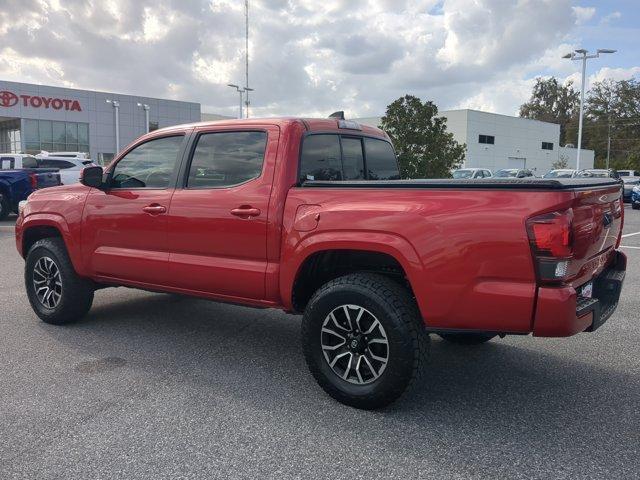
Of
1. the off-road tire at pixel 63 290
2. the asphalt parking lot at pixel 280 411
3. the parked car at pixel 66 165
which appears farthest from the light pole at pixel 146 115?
the asphalt parking lot at pixel 280 411

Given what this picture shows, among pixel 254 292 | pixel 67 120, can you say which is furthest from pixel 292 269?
pixel 67 120

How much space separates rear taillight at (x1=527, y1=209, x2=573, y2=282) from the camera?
2861 millimetres

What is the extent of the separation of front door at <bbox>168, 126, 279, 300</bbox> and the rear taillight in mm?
1761

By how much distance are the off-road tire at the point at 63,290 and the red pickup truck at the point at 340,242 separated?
0.05 feet

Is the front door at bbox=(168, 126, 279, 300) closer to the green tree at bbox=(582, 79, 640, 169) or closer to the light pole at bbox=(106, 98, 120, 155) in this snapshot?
the light pole at bbox=(106, 98, 120, 155)

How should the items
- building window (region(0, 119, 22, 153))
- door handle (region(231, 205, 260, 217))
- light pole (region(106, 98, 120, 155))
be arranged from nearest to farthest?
door handle (region(231, 205, 260, 217)) → building window (region(0, 119, 22, 153)) → light pole (region(106, 98, 120, 155))

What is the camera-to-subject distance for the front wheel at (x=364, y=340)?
3.30 m

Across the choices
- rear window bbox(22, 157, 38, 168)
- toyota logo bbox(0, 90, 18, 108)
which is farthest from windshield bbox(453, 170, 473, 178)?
toyota logo bbox(0, 90, 18, 108)

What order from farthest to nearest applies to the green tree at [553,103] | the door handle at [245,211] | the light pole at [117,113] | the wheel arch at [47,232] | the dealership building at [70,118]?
the green tree at [553,103] → the light pole at [117,113] → the dealership building at [70,118] → the wheel arch at [47,232] → the door handle at [245,211]

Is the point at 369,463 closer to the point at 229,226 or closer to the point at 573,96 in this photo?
the point at 229,226

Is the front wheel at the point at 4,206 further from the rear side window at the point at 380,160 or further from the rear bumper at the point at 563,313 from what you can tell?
the rear bumper at the point at 563,313

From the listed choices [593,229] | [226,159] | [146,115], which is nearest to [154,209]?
[226,159]

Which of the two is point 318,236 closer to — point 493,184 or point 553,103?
point 493,184

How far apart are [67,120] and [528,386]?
161 ft
